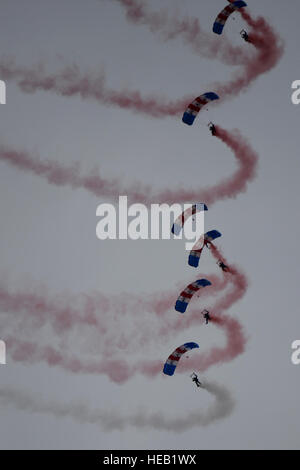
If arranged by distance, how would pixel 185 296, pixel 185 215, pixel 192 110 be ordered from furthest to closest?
pixel 192 110, pixel 185 296, pixel 185 215

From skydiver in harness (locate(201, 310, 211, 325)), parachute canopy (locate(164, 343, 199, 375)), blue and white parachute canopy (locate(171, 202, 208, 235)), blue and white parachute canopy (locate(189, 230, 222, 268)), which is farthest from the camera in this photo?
skydiver in harness (locate(201, 310, 211, 325))

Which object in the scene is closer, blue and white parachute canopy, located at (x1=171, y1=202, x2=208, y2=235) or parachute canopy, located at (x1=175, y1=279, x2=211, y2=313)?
blue and white parachute canopy, located at (x1=171, y1=202, x2=208, y2=235)

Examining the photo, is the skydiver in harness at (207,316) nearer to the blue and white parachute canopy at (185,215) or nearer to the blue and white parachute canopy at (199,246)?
the blue and white parachute canopy at (199,246)

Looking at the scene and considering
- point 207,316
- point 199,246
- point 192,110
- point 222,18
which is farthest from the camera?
point 192,110

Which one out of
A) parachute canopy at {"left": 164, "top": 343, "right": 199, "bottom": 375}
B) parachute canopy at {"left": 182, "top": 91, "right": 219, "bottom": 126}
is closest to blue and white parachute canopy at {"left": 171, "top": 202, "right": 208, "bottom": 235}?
parachute canopy at {"left": 182, "top": 91, "right": 219, "bottom": 126}

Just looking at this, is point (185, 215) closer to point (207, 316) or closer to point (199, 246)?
point (199, 246)

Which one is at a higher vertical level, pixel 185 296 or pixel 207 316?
pixel 185 296

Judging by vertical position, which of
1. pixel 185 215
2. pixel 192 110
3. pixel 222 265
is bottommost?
pixel 222 265

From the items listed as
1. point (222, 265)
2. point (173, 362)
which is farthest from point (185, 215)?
point (173, 362)

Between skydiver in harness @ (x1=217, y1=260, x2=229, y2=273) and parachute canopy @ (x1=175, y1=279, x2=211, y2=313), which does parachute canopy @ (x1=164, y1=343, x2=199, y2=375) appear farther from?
skydiver in harness @ (x1=217, y1=260, x2=229, y2=273)
